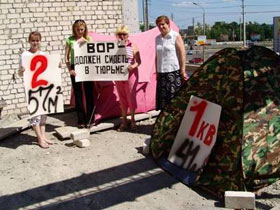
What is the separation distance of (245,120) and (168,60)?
199 cm

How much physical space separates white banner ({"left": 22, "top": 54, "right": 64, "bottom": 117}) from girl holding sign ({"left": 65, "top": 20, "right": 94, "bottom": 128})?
1.58ft

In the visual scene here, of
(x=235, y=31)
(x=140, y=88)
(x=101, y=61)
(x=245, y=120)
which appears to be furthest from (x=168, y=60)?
(x=235, y=31)

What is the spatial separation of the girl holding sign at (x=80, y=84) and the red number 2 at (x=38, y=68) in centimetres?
59

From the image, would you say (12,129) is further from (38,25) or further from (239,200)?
(239,200)

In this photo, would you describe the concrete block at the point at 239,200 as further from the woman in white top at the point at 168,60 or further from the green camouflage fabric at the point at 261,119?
the woman in white top at the point at 168,60

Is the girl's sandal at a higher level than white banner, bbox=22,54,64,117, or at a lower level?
lower

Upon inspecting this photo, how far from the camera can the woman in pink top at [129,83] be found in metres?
5.89

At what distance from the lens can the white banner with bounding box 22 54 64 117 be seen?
5.41 metres

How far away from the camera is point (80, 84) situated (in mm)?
6219

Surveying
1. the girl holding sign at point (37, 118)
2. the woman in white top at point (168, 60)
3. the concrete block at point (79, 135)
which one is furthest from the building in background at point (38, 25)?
the woman in white top at point (168, 60)

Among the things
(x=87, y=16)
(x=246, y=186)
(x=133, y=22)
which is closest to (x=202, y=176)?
(x=246, y=186)

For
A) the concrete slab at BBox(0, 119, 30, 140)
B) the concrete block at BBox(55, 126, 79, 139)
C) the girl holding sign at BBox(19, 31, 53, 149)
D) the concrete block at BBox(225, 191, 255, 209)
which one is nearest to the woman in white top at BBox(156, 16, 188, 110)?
the concrete block at BBox(55, 126, 79, 139)

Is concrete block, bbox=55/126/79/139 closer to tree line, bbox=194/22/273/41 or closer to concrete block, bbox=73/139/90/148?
concrete block, bbox=73/139/90/148

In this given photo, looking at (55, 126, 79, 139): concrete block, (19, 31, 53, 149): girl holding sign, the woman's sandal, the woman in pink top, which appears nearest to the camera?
(19, 31, 53, 149): girl holding sign
